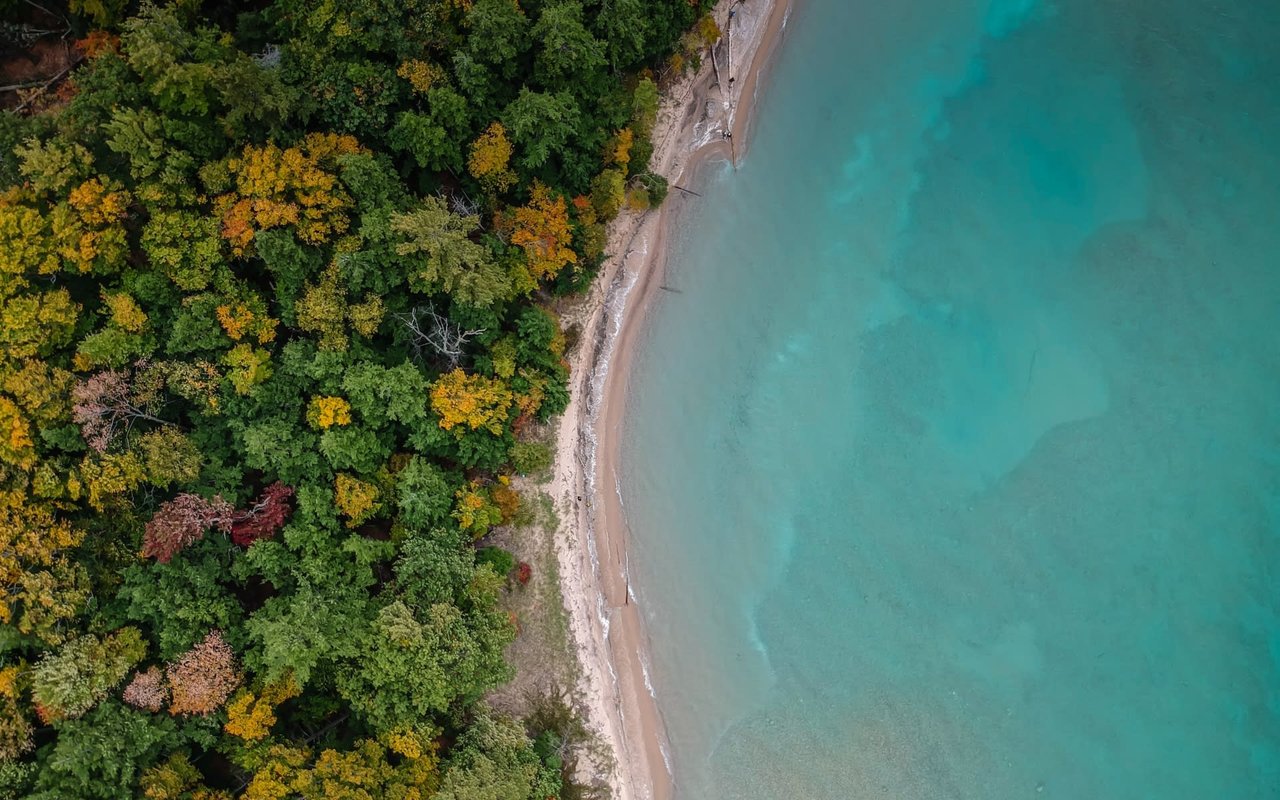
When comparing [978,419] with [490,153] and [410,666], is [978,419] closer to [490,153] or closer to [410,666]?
[490,153]

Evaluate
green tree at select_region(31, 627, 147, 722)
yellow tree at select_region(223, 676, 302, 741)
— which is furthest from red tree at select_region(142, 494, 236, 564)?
yellow tree at select_region(223, 676, 302, 741)

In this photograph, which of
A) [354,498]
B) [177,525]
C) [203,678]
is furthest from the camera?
[354,498]

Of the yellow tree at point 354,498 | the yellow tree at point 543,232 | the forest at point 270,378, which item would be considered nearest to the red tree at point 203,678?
the forest at point 270,378

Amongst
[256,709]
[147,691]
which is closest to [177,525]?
[147,691]

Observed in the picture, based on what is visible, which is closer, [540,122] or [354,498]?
[354,498]

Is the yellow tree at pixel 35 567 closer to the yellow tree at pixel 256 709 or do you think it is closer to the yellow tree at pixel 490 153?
the yellow tree at pixel 256 709

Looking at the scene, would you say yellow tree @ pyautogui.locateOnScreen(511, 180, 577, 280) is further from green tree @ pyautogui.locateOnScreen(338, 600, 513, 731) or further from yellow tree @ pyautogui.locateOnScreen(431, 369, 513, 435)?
green tree @ pyautogui.locateOnScreen(338, 600, 513, 731)

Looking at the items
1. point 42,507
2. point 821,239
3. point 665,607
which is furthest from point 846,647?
point 42,507
